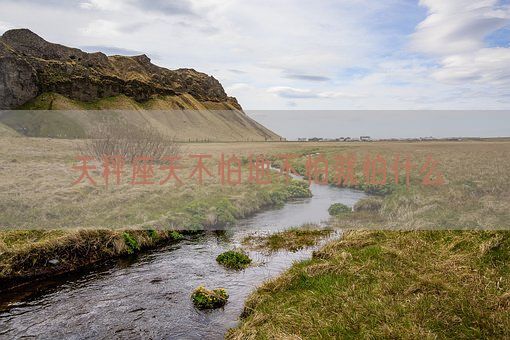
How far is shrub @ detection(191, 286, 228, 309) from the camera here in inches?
506

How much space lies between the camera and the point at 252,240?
2170cm

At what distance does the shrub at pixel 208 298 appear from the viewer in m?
12.9

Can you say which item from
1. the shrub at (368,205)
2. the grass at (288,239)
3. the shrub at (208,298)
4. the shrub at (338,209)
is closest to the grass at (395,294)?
the shrub at (208,298)

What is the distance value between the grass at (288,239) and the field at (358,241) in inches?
24.8

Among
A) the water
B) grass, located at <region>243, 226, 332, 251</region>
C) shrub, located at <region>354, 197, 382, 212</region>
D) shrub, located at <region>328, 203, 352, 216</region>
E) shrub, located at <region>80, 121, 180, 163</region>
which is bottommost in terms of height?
the water

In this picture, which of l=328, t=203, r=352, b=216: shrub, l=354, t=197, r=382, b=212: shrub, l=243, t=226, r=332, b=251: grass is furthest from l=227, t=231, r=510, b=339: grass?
l=328, t=203, r=352, b=216: shrub

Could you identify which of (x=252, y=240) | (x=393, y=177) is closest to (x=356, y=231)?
(x=252, y=240)

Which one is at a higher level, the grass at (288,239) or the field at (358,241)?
the field at (358,241)

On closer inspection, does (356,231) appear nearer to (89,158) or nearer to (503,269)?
(503,269)

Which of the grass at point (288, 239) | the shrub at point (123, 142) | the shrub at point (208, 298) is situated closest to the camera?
the shrub at point (208, 298)

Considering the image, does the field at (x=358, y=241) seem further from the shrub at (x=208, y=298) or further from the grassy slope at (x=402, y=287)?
the shrub at (x=208, y=298)

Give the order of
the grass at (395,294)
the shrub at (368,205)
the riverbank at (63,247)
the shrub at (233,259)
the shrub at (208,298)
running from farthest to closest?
the shrub at (368,205), the shrub at (233,259), the riverbank at (63,247), the shrub at (208,298), the grass at (395,294)

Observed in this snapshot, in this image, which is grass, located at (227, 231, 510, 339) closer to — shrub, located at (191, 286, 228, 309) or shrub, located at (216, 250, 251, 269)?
shrub, located at (191, 286, 228, 309)

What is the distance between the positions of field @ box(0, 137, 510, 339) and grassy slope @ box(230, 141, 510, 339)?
0.04 meters
